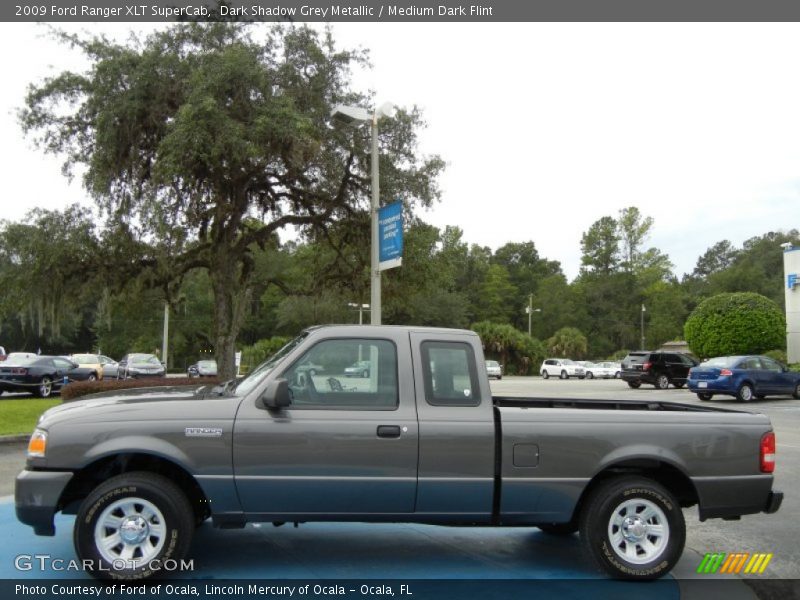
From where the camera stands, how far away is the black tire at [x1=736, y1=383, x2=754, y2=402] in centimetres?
2289

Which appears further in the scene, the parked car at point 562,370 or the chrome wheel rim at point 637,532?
the parked car at point 562,370

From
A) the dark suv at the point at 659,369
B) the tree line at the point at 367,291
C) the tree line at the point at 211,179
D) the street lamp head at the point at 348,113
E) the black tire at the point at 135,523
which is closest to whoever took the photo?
the black tire at the point at 135,523

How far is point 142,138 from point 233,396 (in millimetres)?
13400

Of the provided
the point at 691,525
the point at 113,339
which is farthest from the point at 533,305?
the point at 691,525

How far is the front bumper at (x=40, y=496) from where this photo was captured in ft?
16.2

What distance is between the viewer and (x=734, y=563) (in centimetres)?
608

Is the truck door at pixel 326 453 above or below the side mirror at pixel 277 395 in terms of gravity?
below

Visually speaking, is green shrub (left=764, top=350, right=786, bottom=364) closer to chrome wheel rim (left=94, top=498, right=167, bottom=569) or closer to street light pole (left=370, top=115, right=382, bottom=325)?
street light pole (left=370, top=115, right=382, bottom=325)

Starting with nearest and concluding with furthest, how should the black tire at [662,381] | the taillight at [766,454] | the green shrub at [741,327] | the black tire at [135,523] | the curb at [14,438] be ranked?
the black tire at [135,523] < the taillight at [766,454] < the curb at [14,438] < the black tire at [662,381] < the green shrub at [741,327]

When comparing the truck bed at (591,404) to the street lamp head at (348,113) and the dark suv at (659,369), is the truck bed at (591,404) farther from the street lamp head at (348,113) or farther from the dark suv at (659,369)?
the dark suv at (659,369)

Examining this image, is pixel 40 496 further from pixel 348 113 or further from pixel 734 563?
pixel 348 113

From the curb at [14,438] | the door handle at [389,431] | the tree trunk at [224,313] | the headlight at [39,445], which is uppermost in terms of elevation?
the tree trunk at [224,313]

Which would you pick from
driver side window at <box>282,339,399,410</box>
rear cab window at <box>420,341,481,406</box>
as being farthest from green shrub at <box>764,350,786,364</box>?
driver side window at <box>282,339,399,410</box>

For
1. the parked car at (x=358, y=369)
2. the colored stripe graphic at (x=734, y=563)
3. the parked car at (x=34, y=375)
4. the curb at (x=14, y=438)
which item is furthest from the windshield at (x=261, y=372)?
the parked car at (x=34, y=375)
